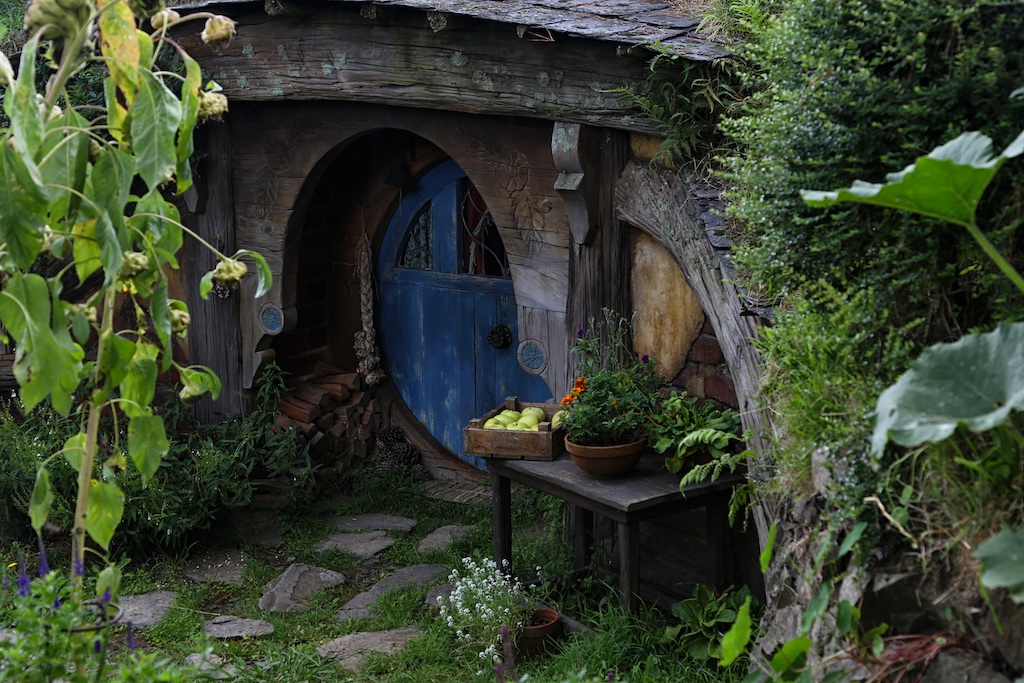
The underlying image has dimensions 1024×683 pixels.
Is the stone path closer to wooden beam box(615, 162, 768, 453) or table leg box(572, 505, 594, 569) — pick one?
table leg box(572, 505, 594, 569)

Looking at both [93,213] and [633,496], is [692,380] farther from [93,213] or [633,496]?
[93,213]

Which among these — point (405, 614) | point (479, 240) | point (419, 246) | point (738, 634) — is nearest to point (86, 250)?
point (738, 634)

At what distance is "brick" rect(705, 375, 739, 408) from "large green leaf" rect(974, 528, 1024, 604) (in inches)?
98.2

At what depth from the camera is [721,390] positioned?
4.62 metres

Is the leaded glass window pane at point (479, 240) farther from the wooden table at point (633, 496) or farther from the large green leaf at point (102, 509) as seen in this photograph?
the large green leaf at point (102, 509)

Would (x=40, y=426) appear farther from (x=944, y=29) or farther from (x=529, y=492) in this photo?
(x=944, y=29)

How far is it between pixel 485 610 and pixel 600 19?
99.8 inches

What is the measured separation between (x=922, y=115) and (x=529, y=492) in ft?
13.3

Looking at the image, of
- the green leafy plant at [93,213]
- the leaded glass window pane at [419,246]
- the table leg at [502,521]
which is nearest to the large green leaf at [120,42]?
the green leafy plant at [93,213]

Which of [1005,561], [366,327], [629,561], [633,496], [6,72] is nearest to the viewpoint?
[1005,561]

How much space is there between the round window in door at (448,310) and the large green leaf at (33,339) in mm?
4249

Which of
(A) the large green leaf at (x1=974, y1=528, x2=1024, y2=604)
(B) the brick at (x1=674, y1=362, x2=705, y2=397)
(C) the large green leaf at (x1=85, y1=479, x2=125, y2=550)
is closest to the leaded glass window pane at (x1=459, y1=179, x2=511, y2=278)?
(B) the brick at (x1=674, y1=362, x2=705, y2=397)

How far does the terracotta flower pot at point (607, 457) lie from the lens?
4363 mm

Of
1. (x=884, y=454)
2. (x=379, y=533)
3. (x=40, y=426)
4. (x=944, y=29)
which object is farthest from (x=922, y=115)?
(x=40, y=426)
